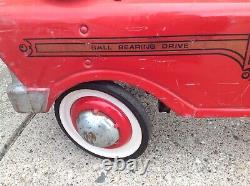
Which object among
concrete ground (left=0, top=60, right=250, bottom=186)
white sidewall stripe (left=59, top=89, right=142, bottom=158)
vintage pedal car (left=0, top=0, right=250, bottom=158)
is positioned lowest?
concrete ground (left=0, top=60, right=250, bottom=186)

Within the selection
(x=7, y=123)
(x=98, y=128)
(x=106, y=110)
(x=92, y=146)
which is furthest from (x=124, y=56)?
(x=7, y=123)

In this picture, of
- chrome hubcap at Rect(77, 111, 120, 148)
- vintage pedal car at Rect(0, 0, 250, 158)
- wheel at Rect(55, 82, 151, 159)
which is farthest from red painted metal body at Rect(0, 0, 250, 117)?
chrome hubcap at Rect(77, 111, 120, 148)

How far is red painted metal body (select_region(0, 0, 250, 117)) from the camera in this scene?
1.68 m

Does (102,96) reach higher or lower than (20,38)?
lower

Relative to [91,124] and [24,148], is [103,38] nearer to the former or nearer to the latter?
[91,124]

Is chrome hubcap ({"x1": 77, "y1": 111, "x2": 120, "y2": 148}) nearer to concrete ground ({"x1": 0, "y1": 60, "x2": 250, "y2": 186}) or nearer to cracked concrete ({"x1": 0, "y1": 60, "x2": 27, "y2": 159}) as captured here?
concrete ground ({"x1": 0, "y1": 60, "x2": 250, "y2": 186})

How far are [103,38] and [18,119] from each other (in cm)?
125

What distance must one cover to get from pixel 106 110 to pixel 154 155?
525 millimetres

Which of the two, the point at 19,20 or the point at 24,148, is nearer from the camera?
the point at 19,20

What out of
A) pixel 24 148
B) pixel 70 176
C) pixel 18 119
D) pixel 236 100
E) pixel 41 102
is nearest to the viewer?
pixel 236 100

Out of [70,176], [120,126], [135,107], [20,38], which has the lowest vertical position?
[70,176]

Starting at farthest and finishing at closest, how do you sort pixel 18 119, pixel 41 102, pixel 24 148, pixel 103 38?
pixel 18 119 → pixel 24 148 → pixel 41 102 → pixel 103 38

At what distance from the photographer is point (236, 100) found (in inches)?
75.0

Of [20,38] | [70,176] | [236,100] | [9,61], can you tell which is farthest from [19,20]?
[236,100]
